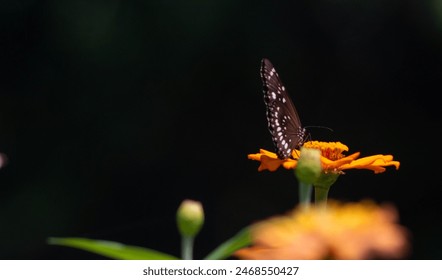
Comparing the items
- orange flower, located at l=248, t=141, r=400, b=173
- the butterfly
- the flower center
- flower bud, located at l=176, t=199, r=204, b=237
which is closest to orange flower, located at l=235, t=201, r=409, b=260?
flower bud, located at l=176, t=199, r=204, b=237

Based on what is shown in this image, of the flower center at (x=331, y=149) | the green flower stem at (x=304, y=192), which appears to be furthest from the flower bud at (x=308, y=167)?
the flower center at (x=331, y=149)

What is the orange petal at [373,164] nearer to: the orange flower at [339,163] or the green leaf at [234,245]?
the orange flower at [339,163]

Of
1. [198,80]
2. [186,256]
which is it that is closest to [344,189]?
[198,80]

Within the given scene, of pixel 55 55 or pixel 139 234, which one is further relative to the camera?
pixel 55 55

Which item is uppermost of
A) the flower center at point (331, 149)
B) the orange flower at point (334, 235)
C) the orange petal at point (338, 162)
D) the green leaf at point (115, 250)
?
the flower center at point (331, 149)

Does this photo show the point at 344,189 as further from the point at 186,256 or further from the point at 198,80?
the point at 186,256

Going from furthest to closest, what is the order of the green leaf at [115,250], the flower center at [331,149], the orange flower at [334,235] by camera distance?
1. the flower center at [331,149]
2. the green leaf at [115,250]
3. the orange flower at [334,235]
